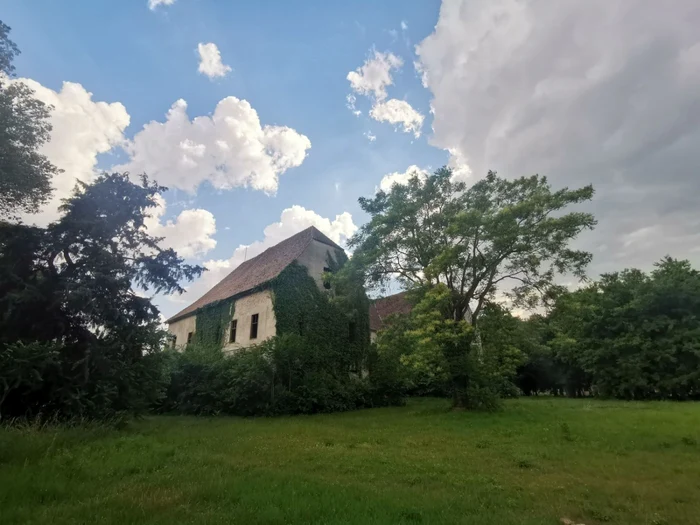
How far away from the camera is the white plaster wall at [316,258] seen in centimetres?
2650

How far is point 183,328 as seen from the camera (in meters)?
33.7

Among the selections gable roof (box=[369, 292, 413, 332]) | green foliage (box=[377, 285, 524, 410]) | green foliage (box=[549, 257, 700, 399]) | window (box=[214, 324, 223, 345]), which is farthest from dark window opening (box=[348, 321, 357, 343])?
green foliage (box=[549, 257, 700, 399])

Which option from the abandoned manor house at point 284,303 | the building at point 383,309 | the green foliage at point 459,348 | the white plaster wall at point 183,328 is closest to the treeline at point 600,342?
the green foliage at point 459,348

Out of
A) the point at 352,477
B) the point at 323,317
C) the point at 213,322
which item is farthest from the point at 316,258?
the point at 352,477

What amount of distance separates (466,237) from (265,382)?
473 inches

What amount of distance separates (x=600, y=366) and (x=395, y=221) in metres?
21.3

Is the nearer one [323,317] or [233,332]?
→ [323,317]

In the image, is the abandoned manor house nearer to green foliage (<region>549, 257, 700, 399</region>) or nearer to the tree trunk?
the tree trunk

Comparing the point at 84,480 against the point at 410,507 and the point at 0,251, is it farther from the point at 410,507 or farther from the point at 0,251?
the point at 0,251

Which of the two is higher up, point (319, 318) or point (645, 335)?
point (319, 318)

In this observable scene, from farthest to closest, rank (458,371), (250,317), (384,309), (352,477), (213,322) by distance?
(384,309) < (213,322) < (250,317) < (458,371) < (352,477)

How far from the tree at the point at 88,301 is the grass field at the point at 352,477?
2138 millimetres

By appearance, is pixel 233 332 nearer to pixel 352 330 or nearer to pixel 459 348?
pixel 352 330

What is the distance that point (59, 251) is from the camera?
14.0 meters
